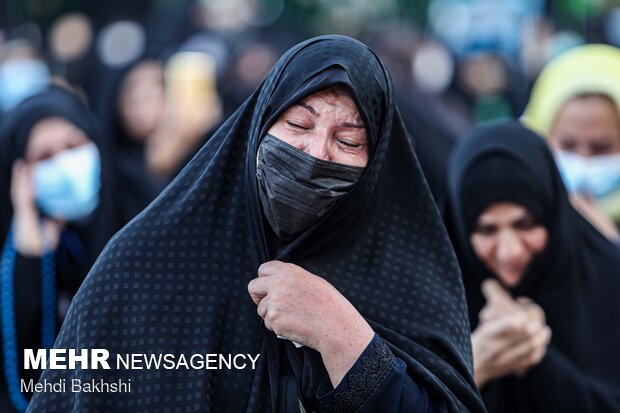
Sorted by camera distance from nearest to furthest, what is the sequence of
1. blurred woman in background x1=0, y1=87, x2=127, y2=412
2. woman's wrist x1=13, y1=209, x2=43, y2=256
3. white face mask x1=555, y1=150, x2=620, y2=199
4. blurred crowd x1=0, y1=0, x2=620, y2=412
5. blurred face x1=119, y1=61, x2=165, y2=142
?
blurred woman in background x1=0, y1=87, x2=127, y2=412, woman's wrist x1=13, y1=209, x2=43, y2=256, blurred crowd x1=0, y1=0, x2=620, y2=412, white face mask x1=555, y1=150, x2=620, y2=199, blurred face x1=119, y1=61, x2=165, y2=142

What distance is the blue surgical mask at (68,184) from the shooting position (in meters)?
4.89

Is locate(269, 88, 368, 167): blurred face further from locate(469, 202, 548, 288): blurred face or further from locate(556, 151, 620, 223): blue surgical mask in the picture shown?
locate(556, 151, 620, 223): blue surgical mask

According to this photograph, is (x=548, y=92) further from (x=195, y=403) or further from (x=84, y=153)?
(x=195, y=403)

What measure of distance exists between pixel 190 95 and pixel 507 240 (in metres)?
5.01

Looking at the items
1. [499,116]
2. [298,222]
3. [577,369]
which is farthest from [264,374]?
[499,116]

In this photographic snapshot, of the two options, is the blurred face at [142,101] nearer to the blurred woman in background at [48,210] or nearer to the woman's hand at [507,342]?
the blurred woman in background at [48,210]

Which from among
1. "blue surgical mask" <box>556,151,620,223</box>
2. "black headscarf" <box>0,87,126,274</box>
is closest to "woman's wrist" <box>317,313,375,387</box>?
"black headscarf" <box>0,87,126,274</box>

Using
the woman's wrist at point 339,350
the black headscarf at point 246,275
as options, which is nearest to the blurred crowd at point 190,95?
the black headscarf at point 246,275

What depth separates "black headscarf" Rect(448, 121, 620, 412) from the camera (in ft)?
13.5

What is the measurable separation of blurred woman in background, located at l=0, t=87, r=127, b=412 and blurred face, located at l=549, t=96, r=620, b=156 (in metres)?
1.87

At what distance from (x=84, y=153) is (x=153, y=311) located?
2408mm

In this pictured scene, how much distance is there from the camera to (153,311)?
9.08 feet

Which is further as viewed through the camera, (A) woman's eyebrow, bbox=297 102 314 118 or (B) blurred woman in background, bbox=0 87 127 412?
(B) blurred woman in background, bbox=0 87 127 412

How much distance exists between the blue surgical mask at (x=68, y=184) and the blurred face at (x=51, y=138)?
24 mm
